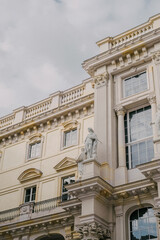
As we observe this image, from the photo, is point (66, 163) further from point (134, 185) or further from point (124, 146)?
point (134, 185)

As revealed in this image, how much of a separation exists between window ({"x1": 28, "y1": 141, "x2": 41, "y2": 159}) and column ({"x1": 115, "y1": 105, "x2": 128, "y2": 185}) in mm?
7481

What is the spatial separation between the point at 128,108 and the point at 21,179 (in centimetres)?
904

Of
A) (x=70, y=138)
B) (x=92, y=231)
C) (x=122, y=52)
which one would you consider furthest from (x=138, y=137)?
(x=70, y=138)

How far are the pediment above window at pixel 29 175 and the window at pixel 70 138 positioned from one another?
2.54 metres

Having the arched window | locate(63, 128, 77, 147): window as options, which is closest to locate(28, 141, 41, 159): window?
locate(63, 128, 77, 147): window

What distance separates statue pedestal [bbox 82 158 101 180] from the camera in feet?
65.1

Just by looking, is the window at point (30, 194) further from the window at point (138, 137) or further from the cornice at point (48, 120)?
the window at point (138, 137)

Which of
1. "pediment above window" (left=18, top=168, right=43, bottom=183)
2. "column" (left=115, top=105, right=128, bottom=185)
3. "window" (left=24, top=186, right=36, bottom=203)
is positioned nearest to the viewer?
"column" (left=115, top=105, right=128, bottom=185)

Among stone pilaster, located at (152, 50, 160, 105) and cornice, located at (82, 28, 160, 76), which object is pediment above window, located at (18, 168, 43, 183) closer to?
cornice, located at (82, 28, 160, 76)

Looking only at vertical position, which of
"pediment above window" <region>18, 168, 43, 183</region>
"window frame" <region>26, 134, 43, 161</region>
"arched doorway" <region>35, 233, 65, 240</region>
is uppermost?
"window frame" <region>26, 134, 43, 161</region>

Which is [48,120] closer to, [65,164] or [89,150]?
[65,164]

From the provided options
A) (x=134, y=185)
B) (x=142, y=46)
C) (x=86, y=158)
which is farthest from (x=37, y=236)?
(x=142, y=46)

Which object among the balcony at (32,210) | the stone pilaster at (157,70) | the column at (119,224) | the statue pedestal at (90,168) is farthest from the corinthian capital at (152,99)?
the balcony at (32,210)

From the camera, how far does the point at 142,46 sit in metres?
23.9
